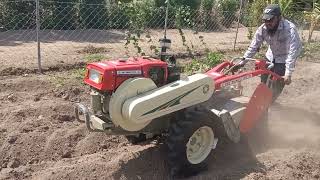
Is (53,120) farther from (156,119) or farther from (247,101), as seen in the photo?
(247,101)

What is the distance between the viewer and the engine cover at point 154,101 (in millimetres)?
4152

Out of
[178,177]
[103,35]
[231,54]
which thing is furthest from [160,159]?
[103,35]

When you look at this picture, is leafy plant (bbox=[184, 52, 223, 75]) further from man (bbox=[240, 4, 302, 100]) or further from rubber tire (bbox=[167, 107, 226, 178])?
rubber tire (bbox=[167, 107, 226, 178])

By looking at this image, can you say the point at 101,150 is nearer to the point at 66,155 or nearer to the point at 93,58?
the point at 66,155

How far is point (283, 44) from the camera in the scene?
608 cm

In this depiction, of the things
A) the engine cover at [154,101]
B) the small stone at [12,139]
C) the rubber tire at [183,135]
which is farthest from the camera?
the small stone at [12,139]

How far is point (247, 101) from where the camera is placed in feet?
17.5

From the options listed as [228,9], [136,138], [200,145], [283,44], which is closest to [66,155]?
[136,138]

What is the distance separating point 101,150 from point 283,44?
8.65 feet

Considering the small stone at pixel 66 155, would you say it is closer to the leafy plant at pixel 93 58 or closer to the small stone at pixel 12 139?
the small stone at pixel 12 139

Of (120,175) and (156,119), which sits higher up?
(156,119)

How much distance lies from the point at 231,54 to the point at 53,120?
716 cm

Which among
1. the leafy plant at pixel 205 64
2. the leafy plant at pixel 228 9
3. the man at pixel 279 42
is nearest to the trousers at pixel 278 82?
the man at pixel 279 42

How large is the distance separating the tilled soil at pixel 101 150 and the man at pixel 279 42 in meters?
0.76
